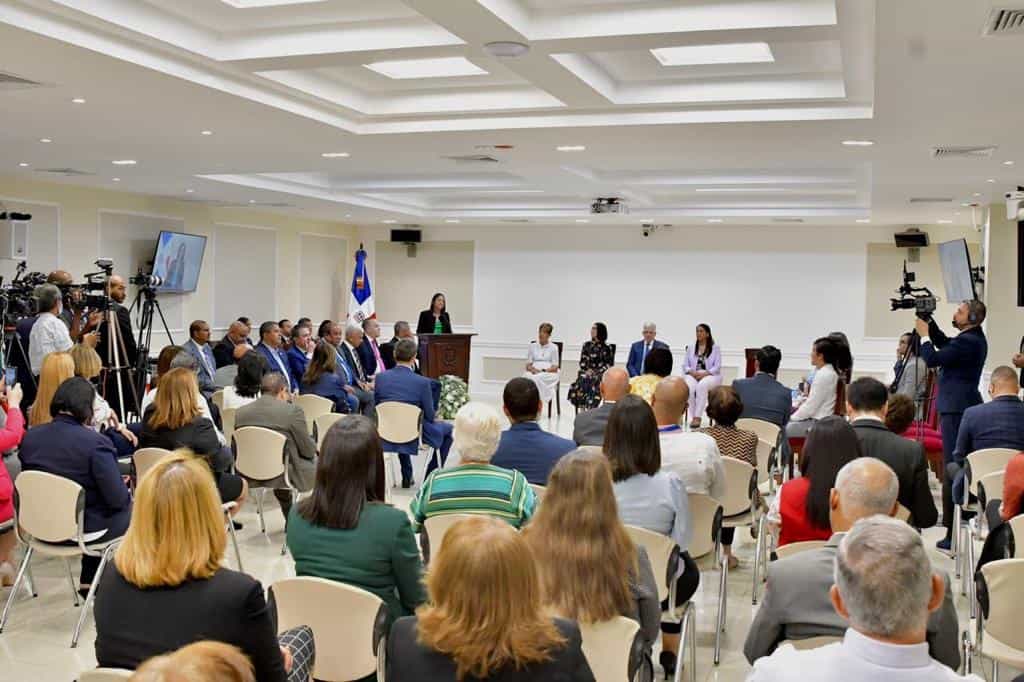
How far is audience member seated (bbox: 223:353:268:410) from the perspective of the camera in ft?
24.7

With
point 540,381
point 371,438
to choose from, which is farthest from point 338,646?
point 540,381

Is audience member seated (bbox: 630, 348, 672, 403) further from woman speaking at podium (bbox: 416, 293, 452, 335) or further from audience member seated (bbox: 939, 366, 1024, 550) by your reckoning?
woman speaking at podium (bbox: 416, 293, 452, 335)

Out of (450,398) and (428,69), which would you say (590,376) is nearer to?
(450,398)

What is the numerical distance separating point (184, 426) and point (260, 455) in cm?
104

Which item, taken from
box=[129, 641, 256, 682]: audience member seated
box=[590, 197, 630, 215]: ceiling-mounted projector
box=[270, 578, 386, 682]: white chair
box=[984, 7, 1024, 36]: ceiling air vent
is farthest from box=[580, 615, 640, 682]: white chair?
box=[590, 197, 630, 215]: ceiling-mounted projector

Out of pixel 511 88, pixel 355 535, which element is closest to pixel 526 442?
pixel 355 535

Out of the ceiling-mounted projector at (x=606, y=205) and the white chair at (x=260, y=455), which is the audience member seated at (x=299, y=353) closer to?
the white chair at (x=260, y=455)

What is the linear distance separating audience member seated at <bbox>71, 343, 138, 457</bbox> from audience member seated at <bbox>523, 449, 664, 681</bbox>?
12.4 feet

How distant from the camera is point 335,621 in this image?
3115 mm

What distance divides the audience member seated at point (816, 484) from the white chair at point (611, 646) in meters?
1.60

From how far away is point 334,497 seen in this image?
3.38 meters

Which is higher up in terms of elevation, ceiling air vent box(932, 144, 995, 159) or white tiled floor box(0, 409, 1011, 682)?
ceiling air vent box(932, 144, 995, 159)

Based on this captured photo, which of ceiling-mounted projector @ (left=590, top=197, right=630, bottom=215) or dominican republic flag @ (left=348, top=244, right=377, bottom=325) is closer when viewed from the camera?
ceiling-mounted projector @ (left=590, top=197, right=630, bottom=215)

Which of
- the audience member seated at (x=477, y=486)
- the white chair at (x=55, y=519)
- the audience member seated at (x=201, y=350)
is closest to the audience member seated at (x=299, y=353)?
the audience member seated at (x=201, y=350)
